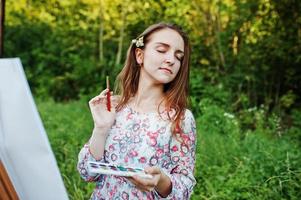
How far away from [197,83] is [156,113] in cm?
418

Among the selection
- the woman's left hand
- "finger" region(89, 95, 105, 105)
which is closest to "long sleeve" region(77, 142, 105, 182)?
"finger" region(89, 95, 105, 105)

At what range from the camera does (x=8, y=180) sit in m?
1.48

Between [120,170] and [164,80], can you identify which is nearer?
[120,170]

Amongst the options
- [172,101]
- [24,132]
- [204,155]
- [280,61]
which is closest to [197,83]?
[280,61]

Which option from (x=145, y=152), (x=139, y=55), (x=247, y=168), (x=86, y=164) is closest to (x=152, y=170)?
(x=145, y=152)

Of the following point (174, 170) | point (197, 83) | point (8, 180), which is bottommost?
point (197, 83)

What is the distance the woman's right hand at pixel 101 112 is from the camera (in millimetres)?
1889

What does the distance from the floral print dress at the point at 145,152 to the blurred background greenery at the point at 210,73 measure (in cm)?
158

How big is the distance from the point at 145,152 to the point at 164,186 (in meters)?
0.16

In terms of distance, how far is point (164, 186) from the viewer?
1760 millimetres

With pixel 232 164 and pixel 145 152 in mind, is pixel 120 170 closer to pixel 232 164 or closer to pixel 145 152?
pixel 145 152

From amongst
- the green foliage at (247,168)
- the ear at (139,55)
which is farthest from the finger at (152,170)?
the green foliage at (247,168)

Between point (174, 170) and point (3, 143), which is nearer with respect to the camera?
point (3, 143)

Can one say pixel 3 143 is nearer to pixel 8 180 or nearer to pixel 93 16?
pixel 8 180
